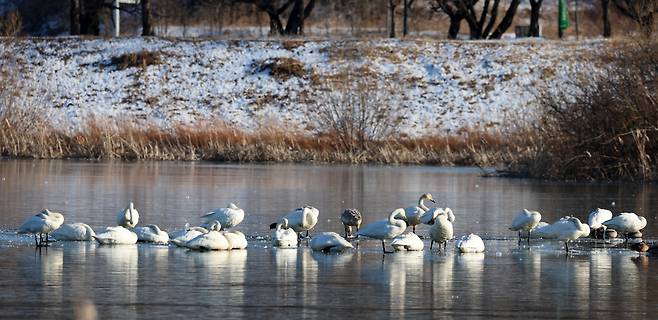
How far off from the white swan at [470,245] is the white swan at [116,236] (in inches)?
115

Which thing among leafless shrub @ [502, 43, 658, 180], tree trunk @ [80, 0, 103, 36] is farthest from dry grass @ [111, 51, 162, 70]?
leafless shrub @ [502, 43, 658, 180]

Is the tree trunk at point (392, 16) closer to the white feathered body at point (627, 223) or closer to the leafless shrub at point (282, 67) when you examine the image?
the leafless shrub at point (282, 67)

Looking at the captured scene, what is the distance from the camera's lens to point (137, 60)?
50000 mm

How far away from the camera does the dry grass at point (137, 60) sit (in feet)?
163

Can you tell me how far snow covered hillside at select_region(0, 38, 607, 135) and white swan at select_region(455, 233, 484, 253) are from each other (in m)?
30.6

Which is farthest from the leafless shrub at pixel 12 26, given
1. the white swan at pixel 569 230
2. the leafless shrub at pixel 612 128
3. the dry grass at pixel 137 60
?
the white swan at pixel 569 230

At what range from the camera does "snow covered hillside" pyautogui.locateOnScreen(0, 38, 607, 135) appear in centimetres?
4497

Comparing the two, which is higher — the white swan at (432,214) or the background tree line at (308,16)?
the background tree line at (308,16)

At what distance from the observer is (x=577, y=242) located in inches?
511

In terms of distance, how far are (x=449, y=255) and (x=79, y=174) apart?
13.6 metres

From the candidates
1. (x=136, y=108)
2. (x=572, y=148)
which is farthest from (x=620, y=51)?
(x=136, y=108)

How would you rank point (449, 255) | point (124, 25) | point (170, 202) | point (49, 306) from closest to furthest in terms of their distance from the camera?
point (49, 306)
point (449, 255)
point (170, 202)
point (124, 25)

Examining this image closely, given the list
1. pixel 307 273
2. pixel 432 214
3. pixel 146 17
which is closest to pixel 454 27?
pixel 146 17

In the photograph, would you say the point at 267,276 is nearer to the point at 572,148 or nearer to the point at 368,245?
the point at 368,245
